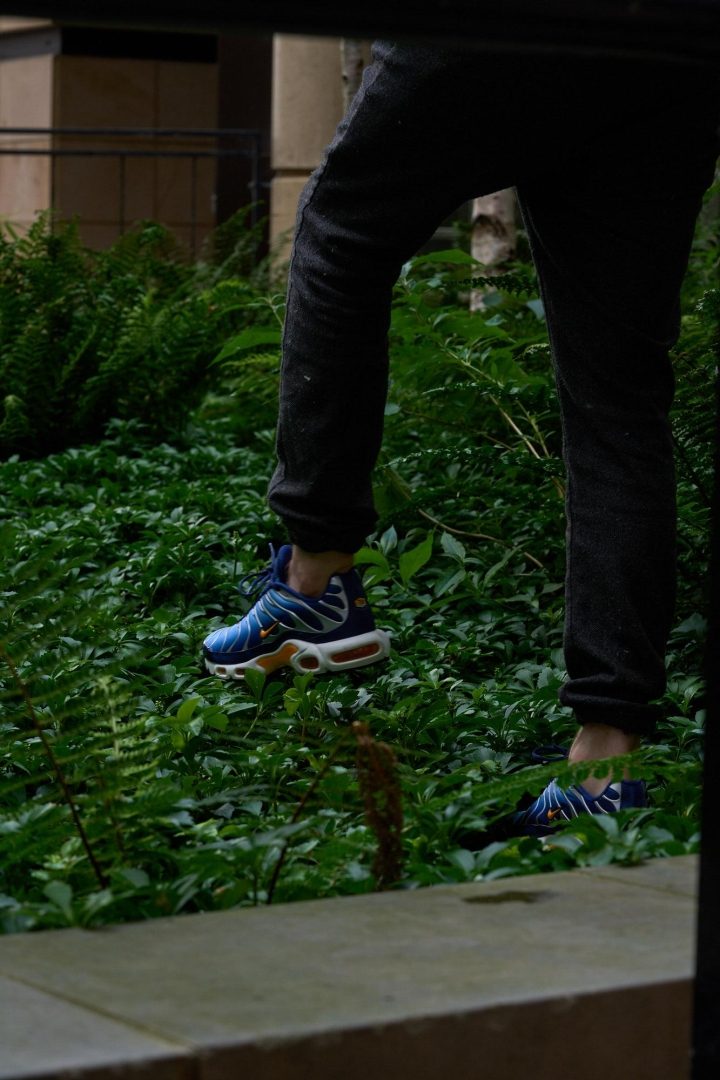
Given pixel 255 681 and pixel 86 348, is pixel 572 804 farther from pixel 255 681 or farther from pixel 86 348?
pixel 86 348

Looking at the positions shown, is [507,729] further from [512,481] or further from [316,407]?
[512,481]

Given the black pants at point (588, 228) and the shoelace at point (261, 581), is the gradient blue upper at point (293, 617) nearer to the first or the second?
the shoelace at point (261, 581)

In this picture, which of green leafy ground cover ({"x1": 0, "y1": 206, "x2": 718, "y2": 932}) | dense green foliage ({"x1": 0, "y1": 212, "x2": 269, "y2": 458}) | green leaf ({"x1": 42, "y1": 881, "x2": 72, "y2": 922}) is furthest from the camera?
dense green foliage ({"x1": 0, "y1": 212, "x2": 269, "y2": 458})

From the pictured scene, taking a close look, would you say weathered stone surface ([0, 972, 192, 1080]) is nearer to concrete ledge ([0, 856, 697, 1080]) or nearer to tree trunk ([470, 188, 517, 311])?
concrete ledge ([0, 856, 697, 1080])

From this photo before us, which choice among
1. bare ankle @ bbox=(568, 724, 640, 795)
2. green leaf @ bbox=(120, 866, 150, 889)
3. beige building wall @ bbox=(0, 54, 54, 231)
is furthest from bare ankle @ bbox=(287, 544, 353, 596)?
beige building wall @ bbox=(0, 54, 54, 231)

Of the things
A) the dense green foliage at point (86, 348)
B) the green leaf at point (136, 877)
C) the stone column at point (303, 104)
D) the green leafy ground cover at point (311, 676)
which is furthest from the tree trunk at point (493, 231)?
the green leaf at point (136, 877)

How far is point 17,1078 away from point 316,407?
5.71ft

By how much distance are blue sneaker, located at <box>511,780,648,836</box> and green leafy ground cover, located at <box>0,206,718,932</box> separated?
0.05 meters

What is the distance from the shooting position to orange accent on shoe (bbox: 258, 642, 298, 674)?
3.03m

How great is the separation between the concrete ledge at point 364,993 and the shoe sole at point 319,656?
1378mm

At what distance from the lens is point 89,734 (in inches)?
108

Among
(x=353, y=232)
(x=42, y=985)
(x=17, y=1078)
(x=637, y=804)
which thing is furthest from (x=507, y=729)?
(x=17, y=1078)

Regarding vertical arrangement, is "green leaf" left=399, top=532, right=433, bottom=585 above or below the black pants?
below

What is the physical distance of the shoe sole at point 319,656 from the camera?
3.01 meters
